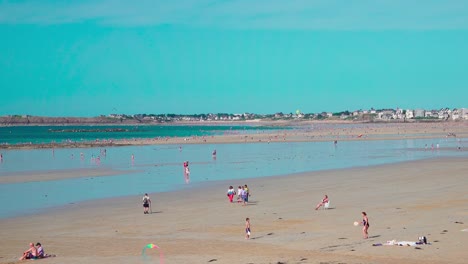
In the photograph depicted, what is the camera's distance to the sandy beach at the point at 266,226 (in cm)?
1853

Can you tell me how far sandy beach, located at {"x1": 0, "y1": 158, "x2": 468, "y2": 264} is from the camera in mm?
18531

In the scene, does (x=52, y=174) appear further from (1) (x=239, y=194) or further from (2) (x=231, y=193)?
(1) (x=239, y=194)

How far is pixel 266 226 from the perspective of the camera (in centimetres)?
2328

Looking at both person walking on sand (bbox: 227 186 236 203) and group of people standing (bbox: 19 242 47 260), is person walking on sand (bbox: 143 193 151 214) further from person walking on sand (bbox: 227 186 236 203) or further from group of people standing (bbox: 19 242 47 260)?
group of people standing (bbox: 19 242 47 260)

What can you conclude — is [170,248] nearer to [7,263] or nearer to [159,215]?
[7,263]

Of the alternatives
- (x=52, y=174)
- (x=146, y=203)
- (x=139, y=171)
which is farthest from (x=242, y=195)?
(x=52, y=174)

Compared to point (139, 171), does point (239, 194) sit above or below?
above

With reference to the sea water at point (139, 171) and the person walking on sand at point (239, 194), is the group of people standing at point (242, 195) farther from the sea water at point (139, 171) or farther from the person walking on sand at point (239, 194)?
the sea water at point (139, 171)

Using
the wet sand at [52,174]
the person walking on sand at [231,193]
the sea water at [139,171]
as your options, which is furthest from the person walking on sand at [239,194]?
the wet sand at [52,174]

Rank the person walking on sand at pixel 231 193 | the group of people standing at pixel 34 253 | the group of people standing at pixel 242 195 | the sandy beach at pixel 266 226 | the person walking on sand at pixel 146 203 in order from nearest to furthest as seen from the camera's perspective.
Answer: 1. the sandy beach at pixel 266 226
2. the group of people standing at pixel 34 253
3. the person walking on sand at pixel 146 203
4. the group of people standing at pixel 242 195
5. the person walking on sand at pixel 231 193

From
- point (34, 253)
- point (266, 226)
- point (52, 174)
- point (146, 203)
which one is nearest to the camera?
point (34, 253)


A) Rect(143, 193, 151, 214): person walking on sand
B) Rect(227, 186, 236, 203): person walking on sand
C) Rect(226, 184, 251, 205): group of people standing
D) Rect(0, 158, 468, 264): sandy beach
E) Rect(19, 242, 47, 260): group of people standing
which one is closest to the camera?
Rect(0, 158, 468, 264): sandy beach

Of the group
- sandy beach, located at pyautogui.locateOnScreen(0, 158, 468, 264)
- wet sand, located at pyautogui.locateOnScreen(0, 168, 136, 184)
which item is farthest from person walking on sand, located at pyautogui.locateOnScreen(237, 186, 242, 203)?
wet sand, located at pyautogui.locateOnScreen(0, 168, 136, 184)

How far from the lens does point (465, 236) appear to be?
1950 cm
